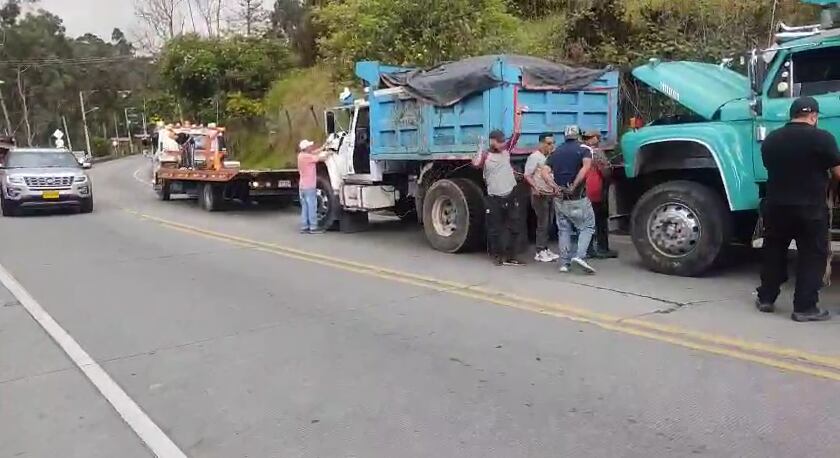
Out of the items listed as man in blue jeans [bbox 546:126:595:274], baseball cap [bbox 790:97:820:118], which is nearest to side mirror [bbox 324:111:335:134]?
man in blue jeans [bbox 546:126:595:274]

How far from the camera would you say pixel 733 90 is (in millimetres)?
8102

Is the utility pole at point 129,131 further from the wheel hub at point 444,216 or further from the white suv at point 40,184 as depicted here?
the wheel hub at point 444,216

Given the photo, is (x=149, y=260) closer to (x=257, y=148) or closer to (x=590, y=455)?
(x=590, y=455)

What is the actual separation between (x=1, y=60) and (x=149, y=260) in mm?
66027

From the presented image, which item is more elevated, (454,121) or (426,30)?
(426,30)

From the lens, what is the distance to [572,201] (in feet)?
28.7

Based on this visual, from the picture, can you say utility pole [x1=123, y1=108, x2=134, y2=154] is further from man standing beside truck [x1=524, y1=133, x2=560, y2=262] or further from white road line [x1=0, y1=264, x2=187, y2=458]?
white road line [x1=0, y1=264, x2=187, y2=458]

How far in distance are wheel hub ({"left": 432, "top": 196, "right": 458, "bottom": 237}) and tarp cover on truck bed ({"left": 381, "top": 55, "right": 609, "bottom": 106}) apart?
4.31ft

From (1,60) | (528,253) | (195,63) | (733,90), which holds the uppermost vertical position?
(1,60)

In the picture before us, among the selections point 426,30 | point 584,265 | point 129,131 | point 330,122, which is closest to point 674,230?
point 584,265

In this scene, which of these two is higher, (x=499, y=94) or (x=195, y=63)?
(x=195, y=63)

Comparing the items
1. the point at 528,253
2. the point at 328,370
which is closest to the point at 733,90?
the point at 528,253

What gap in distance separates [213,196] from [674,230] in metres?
11.9

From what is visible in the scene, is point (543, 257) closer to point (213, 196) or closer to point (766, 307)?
point (766, 307)
